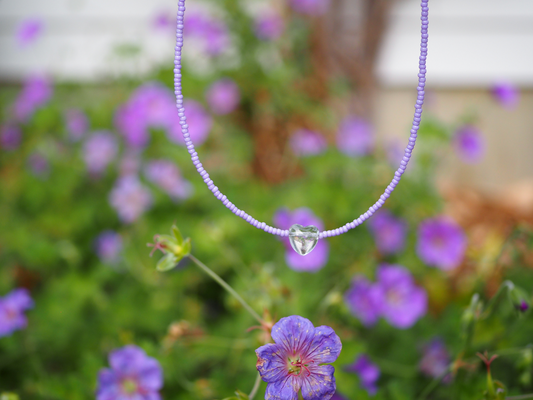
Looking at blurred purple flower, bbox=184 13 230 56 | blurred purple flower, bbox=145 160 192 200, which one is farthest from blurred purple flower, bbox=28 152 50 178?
blurred purple flower, bbox=184 13 230 56

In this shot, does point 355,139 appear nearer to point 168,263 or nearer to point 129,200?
point 129,200

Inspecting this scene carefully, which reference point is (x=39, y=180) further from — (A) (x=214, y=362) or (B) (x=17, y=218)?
(A) (x=214, y=362)

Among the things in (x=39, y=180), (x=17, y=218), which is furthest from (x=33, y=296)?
(x=39, y=180)

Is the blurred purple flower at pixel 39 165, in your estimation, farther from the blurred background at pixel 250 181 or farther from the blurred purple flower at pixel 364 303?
the blurred purple flower at pixel 364 303

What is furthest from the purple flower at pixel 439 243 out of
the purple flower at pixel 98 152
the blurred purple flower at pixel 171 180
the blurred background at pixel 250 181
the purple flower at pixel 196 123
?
the purple flower at pixel 98 152

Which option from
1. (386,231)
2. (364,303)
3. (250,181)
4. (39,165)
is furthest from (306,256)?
(39,165)

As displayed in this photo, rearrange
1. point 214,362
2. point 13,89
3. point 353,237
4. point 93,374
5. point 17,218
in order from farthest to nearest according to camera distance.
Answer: point 13,89, point 17,218, point 353,237, point 214,362, point 93,374
